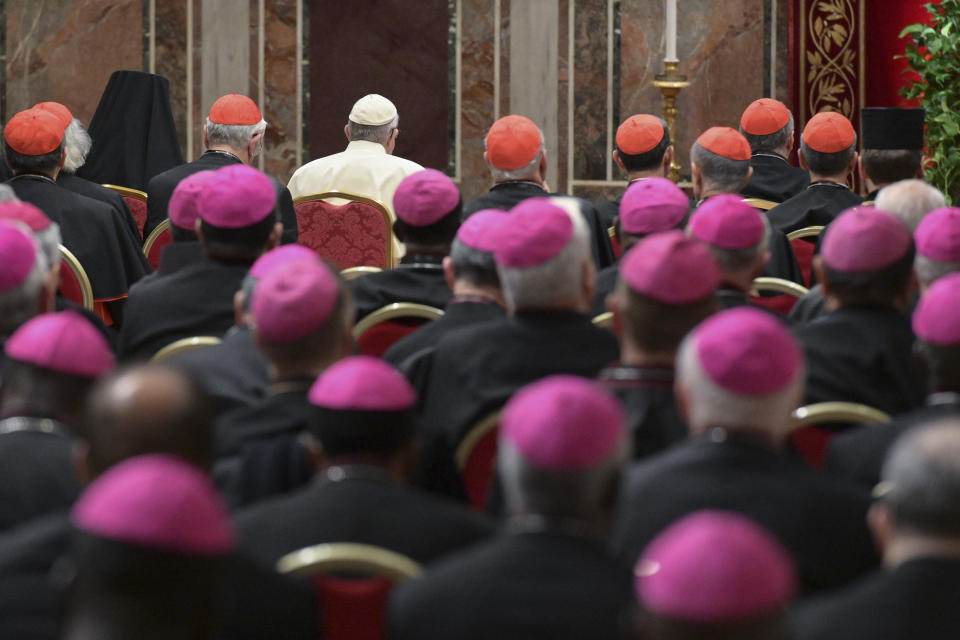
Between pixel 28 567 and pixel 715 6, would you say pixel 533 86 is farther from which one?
pixel 28 567

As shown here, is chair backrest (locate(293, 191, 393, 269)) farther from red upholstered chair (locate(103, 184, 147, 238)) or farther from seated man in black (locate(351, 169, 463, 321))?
red upholstered chair (locate(103, 184, 147, 238))

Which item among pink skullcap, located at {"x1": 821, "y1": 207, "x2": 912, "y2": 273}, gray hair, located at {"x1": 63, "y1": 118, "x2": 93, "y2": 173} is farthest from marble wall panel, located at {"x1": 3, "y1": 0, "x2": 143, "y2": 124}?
pink skullcap, located at {"x1": 821, "y1": 207, "x2": 912, "y2": 273}

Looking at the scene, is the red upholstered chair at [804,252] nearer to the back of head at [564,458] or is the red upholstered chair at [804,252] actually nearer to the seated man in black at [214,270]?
the seated man in black at [214,270]

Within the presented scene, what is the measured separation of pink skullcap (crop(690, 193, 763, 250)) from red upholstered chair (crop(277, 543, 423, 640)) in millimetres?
2405

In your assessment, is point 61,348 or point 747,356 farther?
A: point 61,348

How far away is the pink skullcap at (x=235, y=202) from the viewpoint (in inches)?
196

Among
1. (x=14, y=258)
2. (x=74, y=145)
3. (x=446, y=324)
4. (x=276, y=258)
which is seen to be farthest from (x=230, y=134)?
(x=14, y=258)

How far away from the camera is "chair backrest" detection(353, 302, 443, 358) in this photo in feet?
15.5

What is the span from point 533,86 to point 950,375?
28.2 ft

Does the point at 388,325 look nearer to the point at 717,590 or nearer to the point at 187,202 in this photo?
the point at 187,202

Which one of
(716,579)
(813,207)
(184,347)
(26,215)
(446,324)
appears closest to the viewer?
(716,579)

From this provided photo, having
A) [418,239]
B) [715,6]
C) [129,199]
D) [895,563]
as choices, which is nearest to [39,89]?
[129,199]

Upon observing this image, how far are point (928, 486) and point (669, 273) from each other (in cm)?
130

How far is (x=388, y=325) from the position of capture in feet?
15.9
